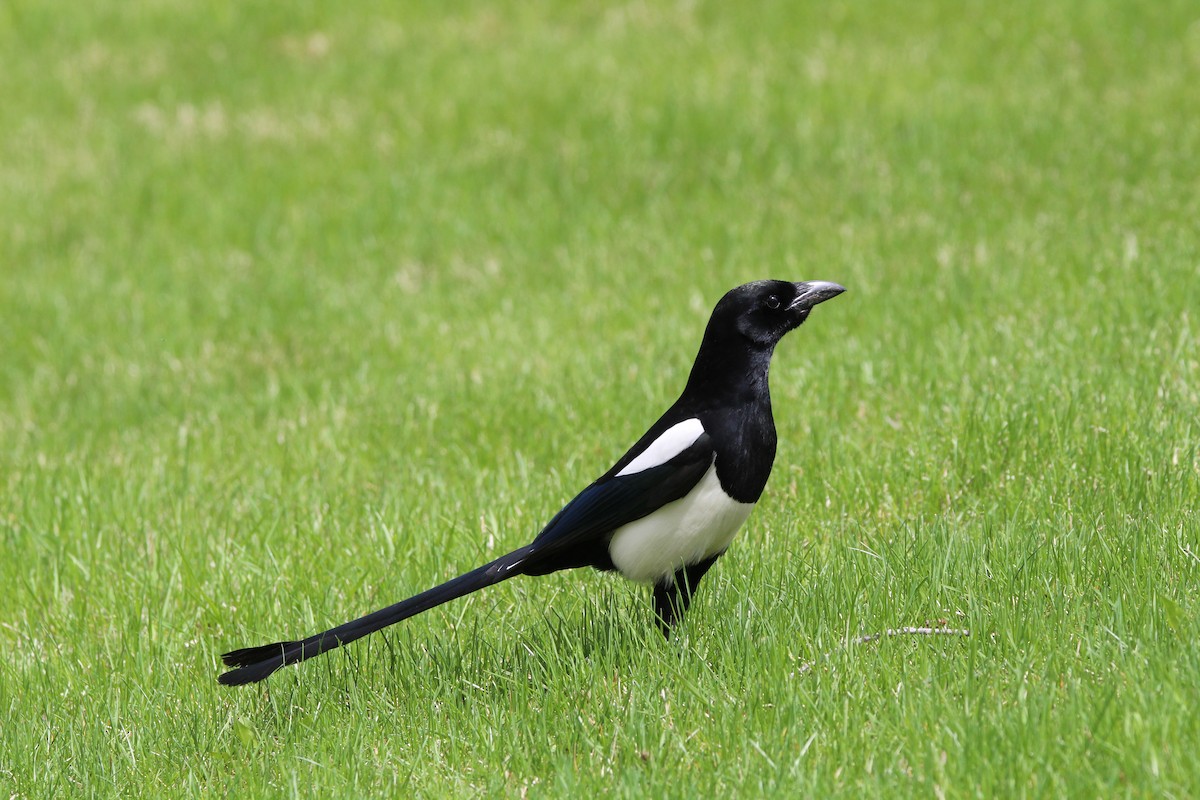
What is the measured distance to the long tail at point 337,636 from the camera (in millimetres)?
3641

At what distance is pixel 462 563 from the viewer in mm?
4891

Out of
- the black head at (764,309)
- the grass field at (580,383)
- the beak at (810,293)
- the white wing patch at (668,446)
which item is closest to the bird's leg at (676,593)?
the grass field at (580,383)

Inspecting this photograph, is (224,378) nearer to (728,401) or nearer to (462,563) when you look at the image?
(462,563)

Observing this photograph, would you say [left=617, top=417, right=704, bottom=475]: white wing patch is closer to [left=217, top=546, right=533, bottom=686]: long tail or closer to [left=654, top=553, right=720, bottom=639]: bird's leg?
[left=654, top=553, right=720, bottom=639]: bird's leg

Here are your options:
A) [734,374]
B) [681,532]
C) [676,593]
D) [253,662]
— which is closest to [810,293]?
[734,374]

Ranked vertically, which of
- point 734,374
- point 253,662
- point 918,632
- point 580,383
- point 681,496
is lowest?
point 918,632

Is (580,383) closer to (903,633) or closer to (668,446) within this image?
(668,446)

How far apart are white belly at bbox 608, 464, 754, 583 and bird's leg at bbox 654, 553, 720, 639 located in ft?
0.15

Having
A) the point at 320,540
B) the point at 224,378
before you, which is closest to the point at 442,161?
the point at 224,378

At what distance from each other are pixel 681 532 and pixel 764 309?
0.70 meters

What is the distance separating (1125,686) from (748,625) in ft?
3.35

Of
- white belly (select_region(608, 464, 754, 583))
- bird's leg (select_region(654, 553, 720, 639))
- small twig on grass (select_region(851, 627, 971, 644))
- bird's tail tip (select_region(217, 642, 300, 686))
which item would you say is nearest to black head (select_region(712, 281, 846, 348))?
white belly (select_region(608, 464, 754, 583))

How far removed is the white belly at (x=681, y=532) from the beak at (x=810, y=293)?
59 centimetres

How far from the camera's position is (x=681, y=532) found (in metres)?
3.76
